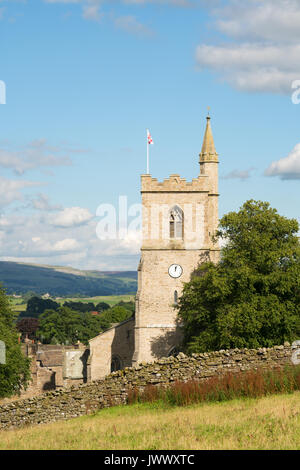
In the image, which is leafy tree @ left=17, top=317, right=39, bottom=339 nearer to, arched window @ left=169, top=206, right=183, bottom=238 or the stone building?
the stone building

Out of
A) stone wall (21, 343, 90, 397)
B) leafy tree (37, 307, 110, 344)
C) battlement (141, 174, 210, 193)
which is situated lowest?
stone wall (21, 343, 90, 397)

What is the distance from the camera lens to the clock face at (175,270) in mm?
52156

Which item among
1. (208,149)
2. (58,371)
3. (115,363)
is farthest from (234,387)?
(58,371)

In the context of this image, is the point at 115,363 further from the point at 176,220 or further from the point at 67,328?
the point at 67,328

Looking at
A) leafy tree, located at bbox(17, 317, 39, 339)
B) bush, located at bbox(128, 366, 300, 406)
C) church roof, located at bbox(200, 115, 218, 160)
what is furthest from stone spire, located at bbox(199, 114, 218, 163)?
leafy tree, located at bbox(17, 317, 39, 339)

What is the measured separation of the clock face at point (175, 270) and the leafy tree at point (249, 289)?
12.0 feet

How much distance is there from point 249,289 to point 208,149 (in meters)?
16.1

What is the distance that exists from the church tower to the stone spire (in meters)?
2.30

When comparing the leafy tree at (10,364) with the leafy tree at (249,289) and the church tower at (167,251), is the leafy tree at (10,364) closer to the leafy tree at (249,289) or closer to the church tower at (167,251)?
the church tower at (167,251)

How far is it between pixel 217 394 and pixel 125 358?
32257mm

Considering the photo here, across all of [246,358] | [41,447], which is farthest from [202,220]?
[41,447]

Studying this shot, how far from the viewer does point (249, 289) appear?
Answer: 4369 centimetres

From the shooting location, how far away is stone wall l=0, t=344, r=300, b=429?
82.4ft
